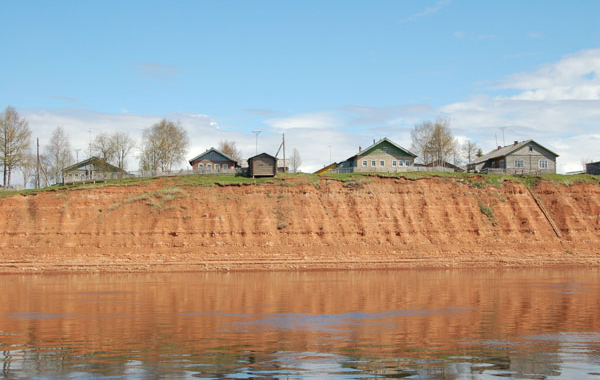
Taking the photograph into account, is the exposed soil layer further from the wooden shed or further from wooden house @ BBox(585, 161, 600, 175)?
wooden house @ BBox(585, 161, 600, 175)

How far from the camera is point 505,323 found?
949 inches

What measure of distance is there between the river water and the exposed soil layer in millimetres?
12579

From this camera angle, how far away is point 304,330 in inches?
901

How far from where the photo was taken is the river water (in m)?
17.1

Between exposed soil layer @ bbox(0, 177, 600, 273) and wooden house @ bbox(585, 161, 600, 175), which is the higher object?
wooden house @ bbox(585, 161, 600, 175)

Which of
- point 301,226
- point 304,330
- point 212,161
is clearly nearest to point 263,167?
point 301,226

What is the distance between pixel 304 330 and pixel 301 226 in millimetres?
34673

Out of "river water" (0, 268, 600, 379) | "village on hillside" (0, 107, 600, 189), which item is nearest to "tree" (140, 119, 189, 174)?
"village on hillside" (0, 107, 600, 189)

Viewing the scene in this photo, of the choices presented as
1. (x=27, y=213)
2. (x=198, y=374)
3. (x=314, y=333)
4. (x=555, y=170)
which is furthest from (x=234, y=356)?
(x=555, y=170)

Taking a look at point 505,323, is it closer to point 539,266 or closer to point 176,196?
point 539,266

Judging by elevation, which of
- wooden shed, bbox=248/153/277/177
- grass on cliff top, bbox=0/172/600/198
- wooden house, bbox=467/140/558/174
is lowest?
grass on cliff top, bbox=0/172/600/198

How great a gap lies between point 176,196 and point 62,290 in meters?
23.5

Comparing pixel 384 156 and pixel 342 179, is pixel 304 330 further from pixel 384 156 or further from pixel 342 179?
pixel 384 156

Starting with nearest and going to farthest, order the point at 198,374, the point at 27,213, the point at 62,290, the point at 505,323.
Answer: the point at 198,374, the point at 505,323, the point at 62,290, the point at 27,213
